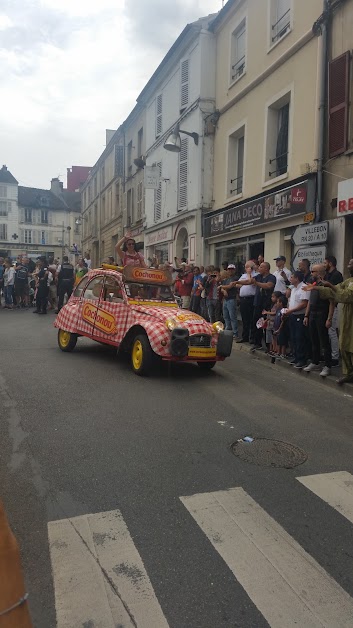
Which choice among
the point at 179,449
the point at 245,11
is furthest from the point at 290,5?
the point at 179,449

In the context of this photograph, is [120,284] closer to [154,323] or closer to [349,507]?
[154,323]

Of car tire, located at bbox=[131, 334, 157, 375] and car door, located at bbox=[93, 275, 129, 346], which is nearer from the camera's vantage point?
car tire, located at bbox=[131, 334, 157, 375]

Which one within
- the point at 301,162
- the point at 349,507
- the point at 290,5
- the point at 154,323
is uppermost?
the point at 290,5

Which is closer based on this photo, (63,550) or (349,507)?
(63,550)

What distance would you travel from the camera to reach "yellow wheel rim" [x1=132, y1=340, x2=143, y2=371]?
7426 millimetres

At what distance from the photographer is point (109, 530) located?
120 inches

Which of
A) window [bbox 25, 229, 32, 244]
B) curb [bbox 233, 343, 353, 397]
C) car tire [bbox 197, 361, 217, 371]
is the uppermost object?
window [bbox 25, 229, 32, 244]

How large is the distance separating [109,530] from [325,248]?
8490 millimetres

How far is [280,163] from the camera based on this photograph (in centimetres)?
1316

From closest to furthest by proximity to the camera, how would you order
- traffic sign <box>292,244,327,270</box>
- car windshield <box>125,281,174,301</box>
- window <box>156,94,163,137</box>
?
car windshield <box>125,281,174,301</box> < traffic sign <box>292,244,327,270</box> < window <box>156,94,163,137</box>

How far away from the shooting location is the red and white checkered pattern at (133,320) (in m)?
7.23

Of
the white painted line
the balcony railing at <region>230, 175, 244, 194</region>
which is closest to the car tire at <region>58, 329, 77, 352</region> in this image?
the white painted line

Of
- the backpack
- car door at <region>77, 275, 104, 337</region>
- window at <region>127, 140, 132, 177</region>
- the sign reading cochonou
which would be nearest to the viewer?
car door at <region>77, 275, 104, 337</region>

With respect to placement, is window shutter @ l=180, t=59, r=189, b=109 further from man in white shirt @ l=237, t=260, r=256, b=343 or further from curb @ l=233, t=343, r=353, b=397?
curb @ l=233, t=343, r=353, b=397
